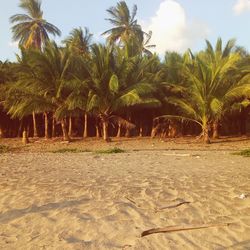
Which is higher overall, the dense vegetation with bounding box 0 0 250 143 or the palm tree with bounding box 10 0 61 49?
the palm tree with bounding box 10 0 61 49

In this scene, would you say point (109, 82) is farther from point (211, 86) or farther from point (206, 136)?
point (206, 136)

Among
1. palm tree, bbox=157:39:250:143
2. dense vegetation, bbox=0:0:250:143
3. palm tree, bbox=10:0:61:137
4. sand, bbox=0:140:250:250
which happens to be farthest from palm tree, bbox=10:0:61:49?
sand, bbox=0:140:250:250

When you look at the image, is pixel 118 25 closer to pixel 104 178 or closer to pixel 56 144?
pixel 56 144

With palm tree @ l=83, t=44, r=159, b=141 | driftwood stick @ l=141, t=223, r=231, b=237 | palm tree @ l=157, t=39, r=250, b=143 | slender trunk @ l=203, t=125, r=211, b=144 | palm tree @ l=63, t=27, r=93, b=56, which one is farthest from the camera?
palm tree @ l=63, t=27, r=93, b=56

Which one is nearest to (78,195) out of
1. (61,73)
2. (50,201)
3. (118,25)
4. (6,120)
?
(50,201)

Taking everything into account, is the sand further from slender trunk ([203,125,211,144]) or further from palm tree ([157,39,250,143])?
slender trunk ([203,125,211,144])

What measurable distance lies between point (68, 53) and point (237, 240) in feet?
58.3

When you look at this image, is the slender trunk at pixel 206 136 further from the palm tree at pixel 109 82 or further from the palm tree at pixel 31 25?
the palm tree at pixel 31 25

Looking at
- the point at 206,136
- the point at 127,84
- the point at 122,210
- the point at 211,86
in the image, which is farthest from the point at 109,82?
the point at 122,210

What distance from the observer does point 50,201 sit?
18.3 feet

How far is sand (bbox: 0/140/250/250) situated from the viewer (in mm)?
4055

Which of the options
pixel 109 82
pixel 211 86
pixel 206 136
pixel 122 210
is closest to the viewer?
pixel 122 210

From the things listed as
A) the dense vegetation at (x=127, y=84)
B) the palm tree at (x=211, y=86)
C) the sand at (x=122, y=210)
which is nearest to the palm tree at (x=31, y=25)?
the dense vegetation at (x=127, y=84)

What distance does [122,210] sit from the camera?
499 cm
